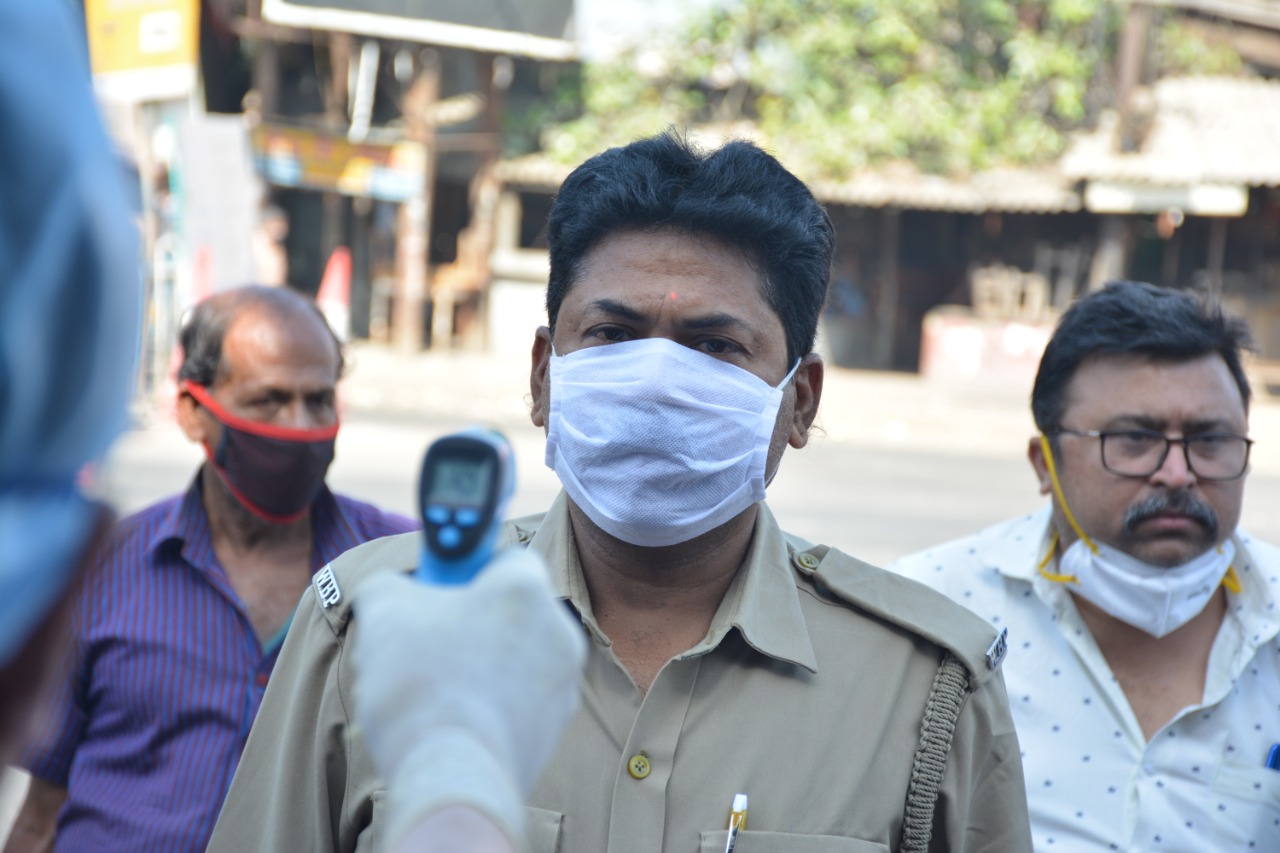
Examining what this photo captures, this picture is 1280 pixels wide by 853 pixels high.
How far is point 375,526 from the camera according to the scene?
3400mm

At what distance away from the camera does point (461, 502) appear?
114 cm

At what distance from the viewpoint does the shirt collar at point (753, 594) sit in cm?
204

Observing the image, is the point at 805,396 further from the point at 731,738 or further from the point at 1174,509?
the point at 1174,509

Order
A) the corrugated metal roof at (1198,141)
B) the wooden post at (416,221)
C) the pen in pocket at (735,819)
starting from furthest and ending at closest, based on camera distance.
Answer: the wooden post at (416,221) < the corrugated metal roof at (1198,141) < the pen in pocket at (735,819)

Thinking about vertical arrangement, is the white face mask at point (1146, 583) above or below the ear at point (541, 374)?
below

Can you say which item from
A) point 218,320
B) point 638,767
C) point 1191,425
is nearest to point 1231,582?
point 1191,425

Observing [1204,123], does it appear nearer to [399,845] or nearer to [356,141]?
[356,141]

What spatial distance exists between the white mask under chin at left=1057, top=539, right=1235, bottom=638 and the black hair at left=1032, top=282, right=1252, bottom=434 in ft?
1.22

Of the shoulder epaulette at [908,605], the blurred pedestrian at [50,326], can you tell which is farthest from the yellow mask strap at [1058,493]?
the blurred pedestrian at [50,326]

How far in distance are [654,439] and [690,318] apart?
0.20 m

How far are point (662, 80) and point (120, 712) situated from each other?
1894 centimetres

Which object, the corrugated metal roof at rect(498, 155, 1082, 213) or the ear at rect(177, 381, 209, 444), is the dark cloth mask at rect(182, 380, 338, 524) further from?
the corrugated metal roof at rect(498, 155, 1082, 213)

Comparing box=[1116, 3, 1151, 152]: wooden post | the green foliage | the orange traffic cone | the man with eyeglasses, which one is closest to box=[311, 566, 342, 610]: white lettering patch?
the man with eyeglasses

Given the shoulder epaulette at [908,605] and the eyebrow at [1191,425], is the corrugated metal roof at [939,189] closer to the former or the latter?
the eyebrow at [1191,425]
